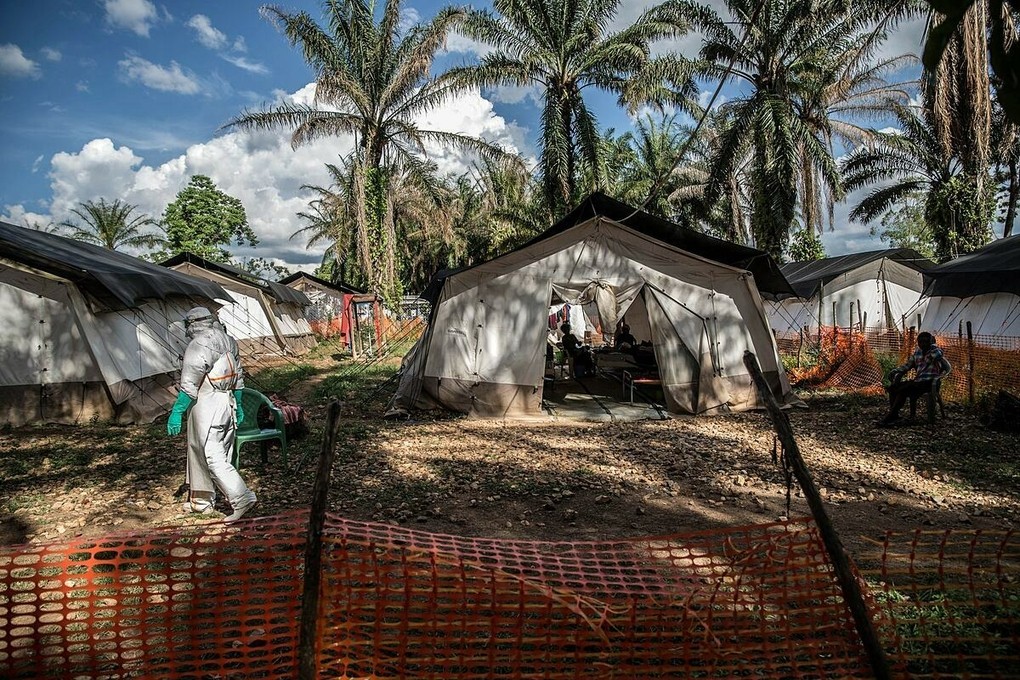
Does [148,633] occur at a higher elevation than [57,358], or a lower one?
lower

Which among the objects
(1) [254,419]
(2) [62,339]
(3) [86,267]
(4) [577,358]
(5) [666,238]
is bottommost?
(1) [254,419]

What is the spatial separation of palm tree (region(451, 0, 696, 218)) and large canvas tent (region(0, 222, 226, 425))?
10858 millimetres

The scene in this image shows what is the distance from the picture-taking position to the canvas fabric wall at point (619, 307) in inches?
382

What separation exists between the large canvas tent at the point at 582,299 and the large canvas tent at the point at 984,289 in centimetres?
405

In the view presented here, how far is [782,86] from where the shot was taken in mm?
16719

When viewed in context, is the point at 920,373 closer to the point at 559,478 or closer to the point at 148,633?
the point at 559,478

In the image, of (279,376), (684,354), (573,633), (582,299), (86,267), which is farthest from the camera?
(279,376)

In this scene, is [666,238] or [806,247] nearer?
[666,238]

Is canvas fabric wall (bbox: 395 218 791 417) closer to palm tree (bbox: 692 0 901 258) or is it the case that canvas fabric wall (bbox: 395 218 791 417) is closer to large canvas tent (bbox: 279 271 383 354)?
palm tree (bbox: 692 0 901 258)

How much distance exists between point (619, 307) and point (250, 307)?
54.6ft

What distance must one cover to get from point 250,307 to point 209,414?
18.1 metres

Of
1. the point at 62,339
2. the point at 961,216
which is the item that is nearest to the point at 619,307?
the point at 62,339

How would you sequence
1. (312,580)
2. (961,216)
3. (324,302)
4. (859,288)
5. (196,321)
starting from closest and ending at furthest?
(312,580), (196,321), (859,288), (961,216), (324,302)

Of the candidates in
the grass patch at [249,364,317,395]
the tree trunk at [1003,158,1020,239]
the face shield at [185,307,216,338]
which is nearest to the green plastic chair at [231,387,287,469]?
the face shield at [185,307,216,338]
